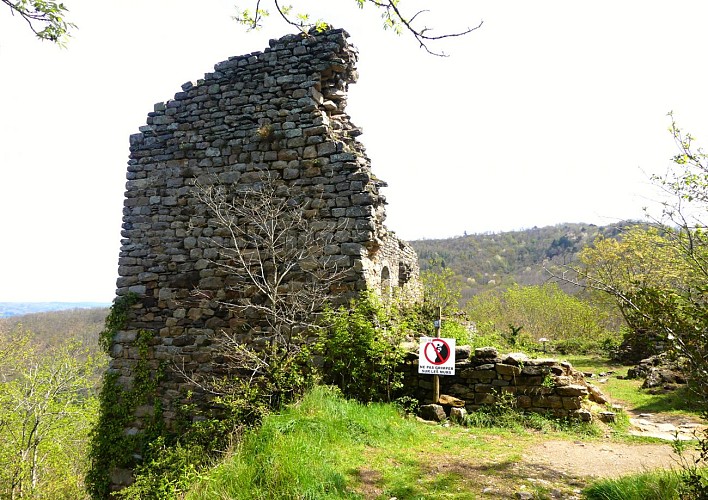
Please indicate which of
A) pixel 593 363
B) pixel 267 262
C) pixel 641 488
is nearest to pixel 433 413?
pixel 641 488

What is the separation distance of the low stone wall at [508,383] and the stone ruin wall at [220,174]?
1761 millimetres

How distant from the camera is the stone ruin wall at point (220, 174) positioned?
7.19m

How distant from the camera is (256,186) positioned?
24.7 feet

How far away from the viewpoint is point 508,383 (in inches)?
255

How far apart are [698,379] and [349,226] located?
476 centimetres

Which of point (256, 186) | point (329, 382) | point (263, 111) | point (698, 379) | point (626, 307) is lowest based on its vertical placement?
point (329, 382)

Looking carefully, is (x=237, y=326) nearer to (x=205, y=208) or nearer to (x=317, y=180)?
(x=205, y=208)

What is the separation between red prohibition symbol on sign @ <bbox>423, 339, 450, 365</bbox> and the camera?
630 cm

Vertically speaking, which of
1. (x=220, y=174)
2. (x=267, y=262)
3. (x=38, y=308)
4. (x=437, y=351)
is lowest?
(x=38, y=308)

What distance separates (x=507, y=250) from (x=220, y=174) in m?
58.9

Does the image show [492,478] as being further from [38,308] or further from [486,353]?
[38,308]

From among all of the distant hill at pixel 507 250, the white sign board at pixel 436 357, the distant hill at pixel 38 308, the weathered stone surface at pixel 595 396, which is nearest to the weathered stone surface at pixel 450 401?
the white sign board at pixel 436 357

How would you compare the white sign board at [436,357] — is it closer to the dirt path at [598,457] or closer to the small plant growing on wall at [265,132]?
the dirt path at [598,457]

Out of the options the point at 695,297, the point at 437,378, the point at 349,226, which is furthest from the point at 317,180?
the point at 695,297
